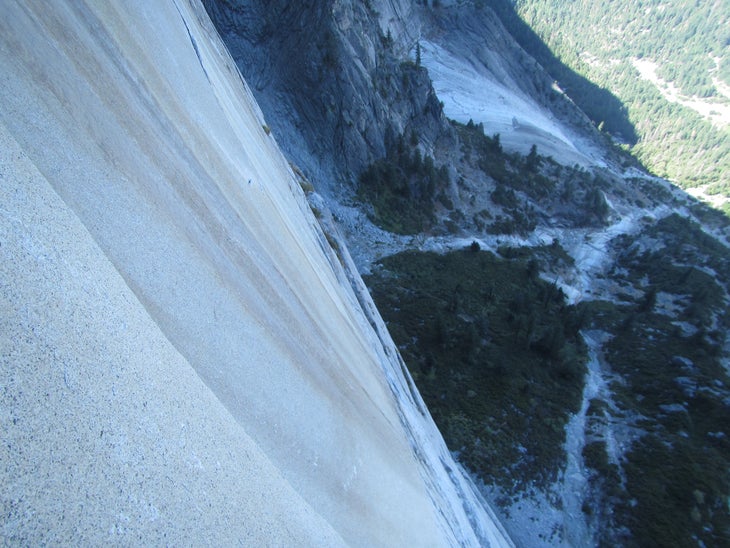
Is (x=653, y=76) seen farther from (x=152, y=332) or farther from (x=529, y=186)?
(x=152, y=332)

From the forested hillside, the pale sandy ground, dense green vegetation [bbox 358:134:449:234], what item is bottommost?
the forested hillside

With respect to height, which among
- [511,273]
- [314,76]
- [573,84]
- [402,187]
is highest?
[314,76]

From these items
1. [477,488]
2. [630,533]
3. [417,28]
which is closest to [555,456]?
[630,533]

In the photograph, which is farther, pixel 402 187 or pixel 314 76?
pixel 402 187

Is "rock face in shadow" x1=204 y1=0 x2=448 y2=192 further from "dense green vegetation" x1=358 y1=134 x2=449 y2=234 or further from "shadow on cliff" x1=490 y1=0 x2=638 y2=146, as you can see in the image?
"shadow on cliff" x1=490 y1=0 x2=638 y2=146

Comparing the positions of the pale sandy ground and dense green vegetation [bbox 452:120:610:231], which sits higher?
the pale sandy ground

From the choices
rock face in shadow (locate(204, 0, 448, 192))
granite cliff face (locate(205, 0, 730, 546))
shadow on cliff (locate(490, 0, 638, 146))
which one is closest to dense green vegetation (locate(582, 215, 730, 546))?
granite cliff face (locate(205, 0, 730, 546))

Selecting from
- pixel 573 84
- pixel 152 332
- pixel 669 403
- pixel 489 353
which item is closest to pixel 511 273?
pixel 489 353

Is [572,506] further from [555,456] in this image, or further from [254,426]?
[254,426]
